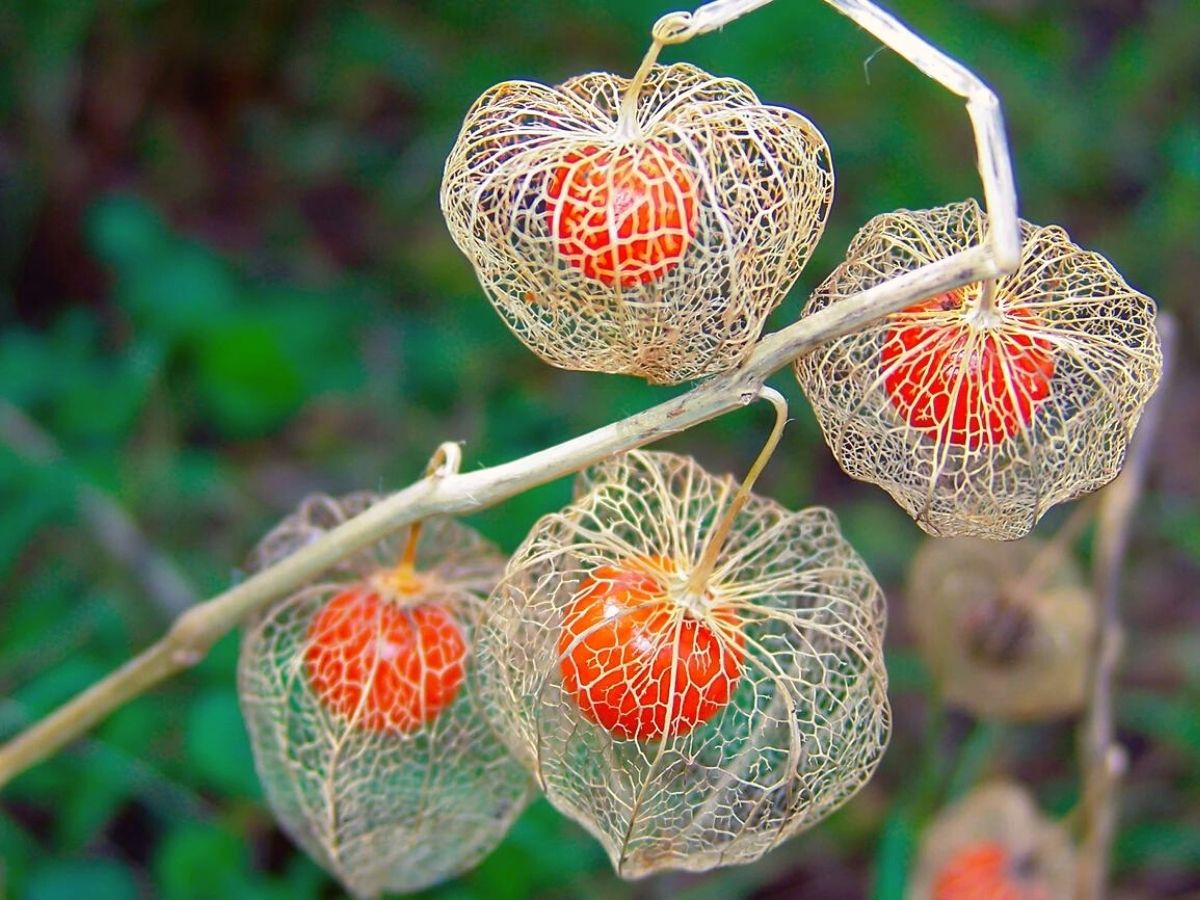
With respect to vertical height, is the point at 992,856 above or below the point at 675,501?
below

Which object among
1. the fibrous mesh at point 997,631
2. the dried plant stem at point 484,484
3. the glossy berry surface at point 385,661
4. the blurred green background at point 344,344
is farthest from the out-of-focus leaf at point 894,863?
the dried plant stem at point 484,484

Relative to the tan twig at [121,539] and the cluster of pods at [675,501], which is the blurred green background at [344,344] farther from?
the cluster of pods at [675,501]

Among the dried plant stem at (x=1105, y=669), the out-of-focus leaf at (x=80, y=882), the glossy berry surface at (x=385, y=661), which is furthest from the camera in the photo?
the out-of-focus leaf at (x=80, y=882)

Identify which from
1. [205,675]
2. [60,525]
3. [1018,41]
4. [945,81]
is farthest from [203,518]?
[1018,41]

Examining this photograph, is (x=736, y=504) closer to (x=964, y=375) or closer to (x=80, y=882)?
(x=964, y=375)

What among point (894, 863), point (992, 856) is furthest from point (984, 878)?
point (894, 863)
